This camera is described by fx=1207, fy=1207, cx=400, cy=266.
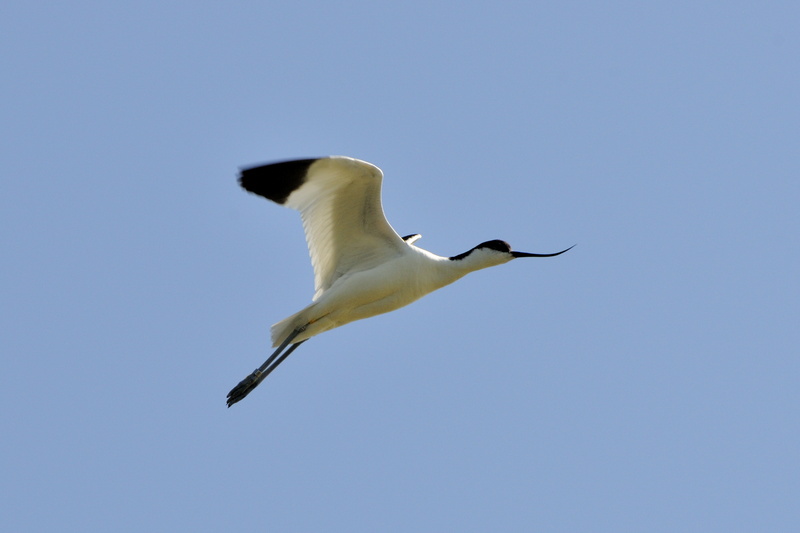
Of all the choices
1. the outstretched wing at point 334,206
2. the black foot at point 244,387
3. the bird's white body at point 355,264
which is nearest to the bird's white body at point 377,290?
the bird's white body at point 355,264

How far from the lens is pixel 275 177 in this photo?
1333 cm

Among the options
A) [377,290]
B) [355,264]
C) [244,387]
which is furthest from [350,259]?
[244,387]

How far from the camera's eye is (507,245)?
14.9 metres

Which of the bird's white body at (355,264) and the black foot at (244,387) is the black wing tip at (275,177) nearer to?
the bird's white body at (355,264)

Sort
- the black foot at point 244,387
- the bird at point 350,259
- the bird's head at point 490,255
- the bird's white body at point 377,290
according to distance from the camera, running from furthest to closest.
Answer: the black foot at point 244,387, the bird's head at point 490,255, the bird's white body at point 377,290, the bird at point 350,259

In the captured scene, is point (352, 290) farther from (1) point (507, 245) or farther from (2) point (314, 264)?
(1) point (507, 245)

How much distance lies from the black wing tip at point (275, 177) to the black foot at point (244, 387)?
8.24ft

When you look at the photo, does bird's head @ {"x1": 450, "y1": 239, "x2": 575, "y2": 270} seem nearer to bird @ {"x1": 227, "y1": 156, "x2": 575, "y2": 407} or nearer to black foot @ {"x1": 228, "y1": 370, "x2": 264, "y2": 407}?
bird @ {"x1": 227, "y1": 156, "x2": 575, "y2": 407}

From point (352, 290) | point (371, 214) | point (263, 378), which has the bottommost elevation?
point (263, 378)

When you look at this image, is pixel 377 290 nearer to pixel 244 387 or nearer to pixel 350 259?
pixel 350 259

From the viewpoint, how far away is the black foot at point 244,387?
14.9m

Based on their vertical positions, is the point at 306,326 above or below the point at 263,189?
below

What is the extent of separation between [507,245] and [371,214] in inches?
75.4

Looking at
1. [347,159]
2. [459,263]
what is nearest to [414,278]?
[459,263]
